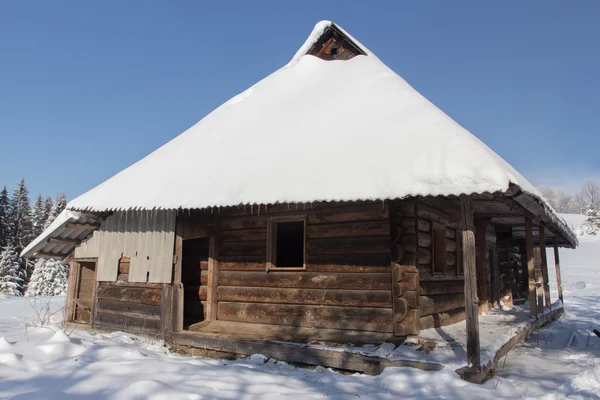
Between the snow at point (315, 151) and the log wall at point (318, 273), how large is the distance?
1.10m

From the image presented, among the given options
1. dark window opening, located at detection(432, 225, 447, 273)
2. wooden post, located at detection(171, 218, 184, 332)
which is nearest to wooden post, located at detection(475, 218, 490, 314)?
dark window opening, located at detection(432, 225, 447, 273)

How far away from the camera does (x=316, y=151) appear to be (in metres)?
7.91

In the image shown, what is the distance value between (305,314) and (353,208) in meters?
2.17

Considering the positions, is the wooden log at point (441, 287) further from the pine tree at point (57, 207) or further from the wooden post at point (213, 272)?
the pine tree at point (57, 207)

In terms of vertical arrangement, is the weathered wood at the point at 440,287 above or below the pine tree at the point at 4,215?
below

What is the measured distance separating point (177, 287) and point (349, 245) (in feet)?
12.0

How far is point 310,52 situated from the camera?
40.2 ft

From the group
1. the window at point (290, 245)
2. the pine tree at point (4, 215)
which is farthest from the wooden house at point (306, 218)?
the pine tree at point (4, 215)

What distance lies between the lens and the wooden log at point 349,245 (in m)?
7.71

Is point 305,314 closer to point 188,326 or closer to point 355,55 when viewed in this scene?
point 188,326

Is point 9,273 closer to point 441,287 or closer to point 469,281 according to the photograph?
point 441,287

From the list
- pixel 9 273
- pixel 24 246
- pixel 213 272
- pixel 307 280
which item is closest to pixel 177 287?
pixel 213 272

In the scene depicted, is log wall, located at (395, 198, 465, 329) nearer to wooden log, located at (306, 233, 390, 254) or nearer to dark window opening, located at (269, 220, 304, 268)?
wooden log, located at (306, 233, 390, 254)

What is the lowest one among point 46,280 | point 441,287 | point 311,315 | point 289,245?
point 46,280
